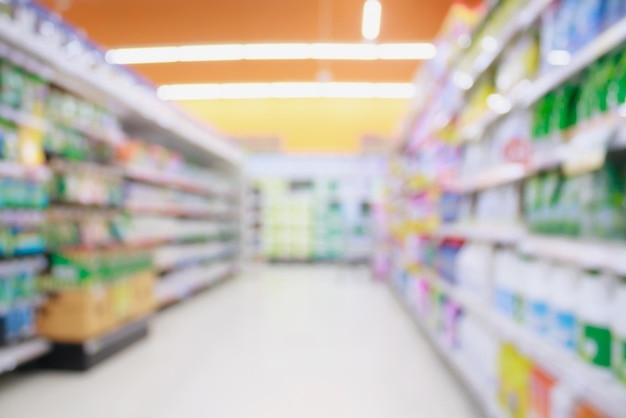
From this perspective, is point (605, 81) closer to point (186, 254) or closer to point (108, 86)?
point (108, 86)

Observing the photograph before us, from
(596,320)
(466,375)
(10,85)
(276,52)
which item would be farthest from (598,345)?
(276,52)

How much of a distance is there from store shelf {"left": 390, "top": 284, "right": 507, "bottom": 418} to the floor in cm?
7

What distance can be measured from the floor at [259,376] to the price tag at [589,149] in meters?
1.42

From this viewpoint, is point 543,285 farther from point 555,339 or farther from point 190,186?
point 190,186

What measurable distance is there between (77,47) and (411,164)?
3.96 metres

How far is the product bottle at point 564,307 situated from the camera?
1376 millimetres

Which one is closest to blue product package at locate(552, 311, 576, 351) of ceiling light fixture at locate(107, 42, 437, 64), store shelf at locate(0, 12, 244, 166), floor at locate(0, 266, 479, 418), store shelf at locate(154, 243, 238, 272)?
floor at locate(0, 266, 479, 418)

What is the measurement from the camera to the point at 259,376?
2.74 meters

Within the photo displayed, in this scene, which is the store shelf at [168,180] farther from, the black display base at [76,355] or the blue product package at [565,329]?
the blue product package at [565,329]

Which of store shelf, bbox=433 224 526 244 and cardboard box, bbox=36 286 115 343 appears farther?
cardboard box, bbox=36 286 115 343

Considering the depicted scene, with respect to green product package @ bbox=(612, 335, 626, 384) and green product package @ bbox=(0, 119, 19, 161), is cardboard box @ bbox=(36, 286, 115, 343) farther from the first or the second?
green product package @ bbox=(612, 335, 626, 384)

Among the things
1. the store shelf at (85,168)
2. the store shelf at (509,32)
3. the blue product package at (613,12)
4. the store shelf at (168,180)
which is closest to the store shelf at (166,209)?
the store shelf at (168,180)

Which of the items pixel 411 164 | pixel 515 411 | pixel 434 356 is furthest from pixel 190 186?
pixel 515 411

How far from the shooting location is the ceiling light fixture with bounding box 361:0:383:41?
662cm
